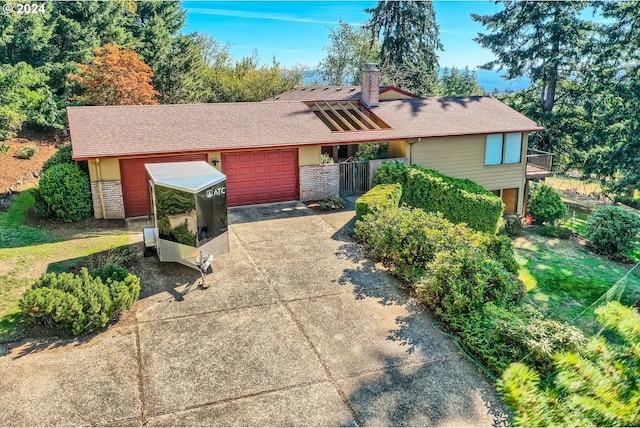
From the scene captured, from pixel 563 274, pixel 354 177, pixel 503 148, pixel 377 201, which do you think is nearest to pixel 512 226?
pixel 503 148

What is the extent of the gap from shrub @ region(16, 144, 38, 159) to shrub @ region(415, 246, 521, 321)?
1979 centimetres

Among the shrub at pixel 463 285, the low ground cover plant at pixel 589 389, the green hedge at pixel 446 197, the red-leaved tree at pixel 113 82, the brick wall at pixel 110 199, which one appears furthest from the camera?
the red-leaved tree at pixel 113 82

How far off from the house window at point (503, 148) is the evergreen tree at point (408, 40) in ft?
63.6

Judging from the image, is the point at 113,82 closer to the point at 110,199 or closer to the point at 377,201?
the point at 110,199

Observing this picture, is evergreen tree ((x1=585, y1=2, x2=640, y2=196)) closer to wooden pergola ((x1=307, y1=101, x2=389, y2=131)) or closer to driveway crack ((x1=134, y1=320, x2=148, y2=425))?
wooden pergola ((x1=307, y1=101, x2=389, y2=131))

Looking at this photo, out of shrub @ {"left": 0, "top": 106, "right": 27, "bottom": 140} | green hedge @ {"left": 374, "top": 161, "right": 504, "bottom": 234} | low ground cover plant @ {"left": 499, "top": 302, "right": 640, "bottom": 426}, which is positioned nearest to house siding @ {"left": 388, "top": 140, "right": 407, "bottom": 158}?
green hedge @ {"left": 374, "top": 161, "right": 504, "bottom": 234}

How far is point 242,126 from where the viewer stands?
695 inches

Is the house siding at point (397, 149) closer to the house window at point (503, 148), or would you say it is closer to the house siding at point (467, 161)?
the house siding at point (467, 161)

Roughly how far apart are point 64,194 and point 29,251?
2.74 m

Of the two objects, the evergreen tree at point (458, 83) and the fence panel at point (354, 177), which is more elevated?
the evergreen tree at point (458, 83)

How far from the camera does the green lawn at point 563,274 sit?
1455 cm

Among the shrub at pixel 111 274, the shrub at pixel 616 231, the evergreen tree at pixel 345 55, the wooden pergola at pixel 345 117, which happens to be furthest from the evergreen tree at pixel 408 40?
the shrub at pixel 111 274

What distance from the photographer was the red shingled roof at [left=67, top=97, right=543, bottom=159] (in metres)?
15.3

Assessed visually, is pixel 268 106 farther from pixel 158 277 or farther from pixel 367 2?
pixel 367 2
